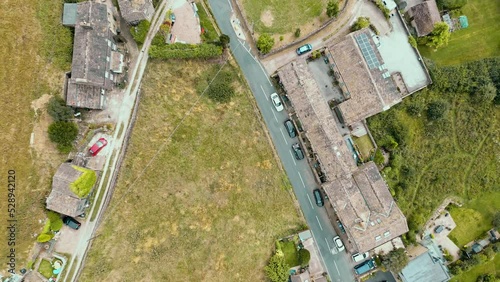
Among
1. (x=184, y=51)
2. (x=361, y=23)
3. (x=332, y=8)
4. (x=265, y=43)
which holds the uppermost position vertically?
(x=332, y=8)

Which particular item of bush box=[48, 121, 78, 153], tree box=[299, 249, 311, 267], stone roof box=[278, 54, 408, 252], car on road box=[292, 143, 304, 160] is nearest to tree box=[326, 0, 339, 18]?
stone roof box=[278, 54, 408, 252]

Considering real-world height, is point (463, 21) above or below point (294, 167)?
above

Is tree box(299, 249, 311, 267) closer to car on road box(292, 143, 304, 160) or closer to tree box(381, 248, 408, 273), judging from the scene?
tree box(381, 248, 408, 273)

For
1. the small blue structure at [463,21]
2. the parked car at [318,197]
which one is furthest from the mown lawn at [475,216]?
the small blue structure at [463,21]

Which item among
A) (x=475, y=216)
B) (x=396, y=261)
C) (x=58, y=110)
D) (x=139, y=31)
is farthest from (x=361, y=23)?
(x=58, y=110)

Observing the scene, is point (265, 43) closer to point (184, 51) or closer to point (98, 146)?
point (184, 51)

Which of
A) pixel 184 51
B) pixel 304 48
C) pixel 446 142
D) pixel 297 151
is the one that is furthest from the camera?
pixel 446 142
